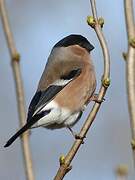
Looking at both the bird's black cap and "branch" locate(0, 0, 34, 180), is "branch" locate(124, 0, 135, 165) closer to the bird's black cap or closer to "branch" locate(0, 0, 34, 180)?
"branch" locate(0, 0, 34, 180)

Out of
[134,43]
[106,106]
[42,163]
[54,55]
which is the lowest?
[42,163]

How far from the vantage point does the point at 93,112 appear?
A: 184cm

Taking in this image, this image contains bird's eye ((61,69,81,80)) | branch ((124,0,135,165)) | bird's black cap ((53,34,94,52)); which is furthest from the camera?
bird's black cap ((53,34,94,52))

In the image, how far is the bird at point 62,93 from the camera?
2541 millimetres

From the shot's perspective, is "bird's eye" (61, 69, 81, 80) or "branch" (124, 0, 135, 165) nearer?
"branch" (124, 0, 135, 165)

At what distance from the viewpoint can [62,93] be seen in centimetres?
268

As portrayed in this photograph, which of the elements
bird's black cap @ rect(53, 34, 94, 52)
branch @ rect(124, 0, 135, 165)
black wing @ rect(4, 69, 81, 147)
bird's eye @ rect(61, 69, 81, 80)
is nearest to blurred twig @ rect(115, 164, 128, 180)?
branch @ rect(124, 0, 135, 165)

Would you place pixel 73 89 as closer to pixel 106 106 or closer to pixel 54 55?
pixel 54 55

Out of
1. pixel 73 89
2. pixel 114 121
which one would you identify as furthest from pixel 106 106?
pixel 73 89

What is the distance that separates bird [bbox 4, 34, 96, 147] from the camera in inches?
100

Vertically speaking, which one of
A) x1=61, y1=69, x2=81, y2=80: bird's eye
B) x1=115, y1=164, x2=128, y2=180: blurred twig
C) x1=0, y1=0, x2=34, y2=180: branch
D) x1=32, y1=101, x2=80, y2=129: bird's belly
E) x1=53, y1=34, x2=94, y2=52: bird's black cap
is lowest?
x1=32, y1=101, x2=80, y2=129: bird's belly

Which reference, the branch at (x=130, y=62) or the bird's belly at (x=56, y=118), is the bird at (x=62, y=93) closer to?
the bird's belly at (x=56, y=118)

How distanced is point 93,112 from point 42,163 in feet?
7.38

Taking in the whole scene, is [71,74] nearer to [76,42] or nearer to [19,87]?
[76,42]
